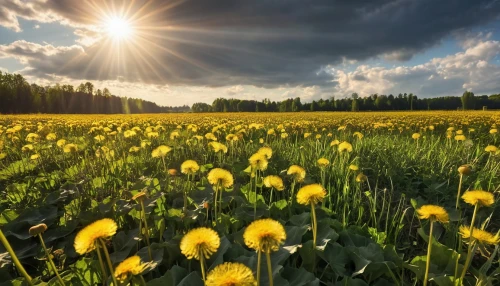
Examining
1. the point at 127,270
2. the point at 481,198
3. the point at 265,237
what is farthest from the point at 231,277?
the point at 481,198

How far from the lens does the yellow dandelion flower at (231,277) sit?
88cm

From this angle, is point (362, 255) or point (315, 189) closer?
point (315, 189)

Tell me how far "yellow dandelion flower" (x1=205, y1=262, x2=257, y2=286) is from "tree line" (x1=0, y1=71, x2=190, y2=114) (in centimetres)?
8570

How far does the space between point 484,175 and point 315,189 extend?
3125 millimetres

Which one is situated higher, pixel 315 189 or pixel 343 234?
pixel 315 189

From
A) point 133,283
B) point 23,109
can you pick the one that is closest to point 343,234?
point 133,283

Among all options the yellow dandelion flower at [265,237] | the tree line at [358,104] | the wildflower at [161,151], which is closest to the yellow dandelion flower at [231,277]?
the yellow dandelion flower at [265,237]

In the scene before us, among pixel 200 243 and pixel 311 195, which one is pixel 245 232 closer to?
pixel 200 243

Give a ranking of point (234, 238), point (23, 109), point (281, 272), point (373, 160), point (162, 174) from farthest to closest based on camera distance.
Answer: point (23, 109), point (373, 160), point (162, 174), point (234, 238), point (281, 272)

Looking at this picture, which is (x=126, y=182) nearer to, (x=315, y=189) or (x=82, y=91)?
(x=315, y=189)

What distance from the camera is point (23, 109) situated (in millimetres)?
72312

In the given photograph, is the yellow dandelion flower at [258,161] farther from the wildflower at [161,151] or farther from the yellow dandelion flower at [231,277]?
the yellow dandelion flower at [231,277]

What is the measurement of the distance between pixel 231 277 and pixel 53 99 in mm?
94857

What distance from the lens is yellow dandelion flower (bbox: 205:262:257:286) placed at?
879 millimetres
